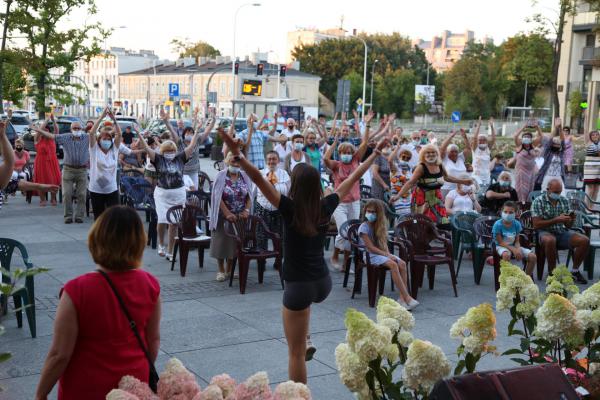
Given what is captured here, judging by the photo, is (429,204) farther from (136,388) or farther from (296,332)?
(136,388)

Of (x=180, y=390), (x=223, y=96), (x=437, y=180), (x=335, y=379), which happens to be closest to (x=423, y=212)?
(x=437, y=180)

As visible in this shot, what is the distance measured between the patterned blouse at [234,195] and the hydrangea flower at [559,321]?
241 inches

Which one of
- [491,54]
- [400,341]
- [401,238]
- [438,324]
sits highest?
[491,54]

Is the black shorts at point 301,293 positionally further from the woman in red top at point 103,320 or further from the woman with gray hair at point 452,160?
the woman with gray hair at point 452,160

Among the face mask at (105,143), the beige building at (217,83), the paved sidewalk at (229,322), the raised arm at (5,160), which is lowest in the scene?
the paved sidewalk at (229,322)

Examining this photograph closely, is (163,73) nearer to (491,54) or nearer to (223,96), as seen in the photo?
(223,96)

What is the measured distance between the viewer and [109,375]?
130 inches

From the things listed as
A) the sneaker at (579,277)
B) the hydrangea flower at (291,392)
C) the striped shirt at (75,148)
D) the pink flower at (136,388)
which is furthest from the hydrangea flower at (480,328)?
the striped shirt at (75,148)

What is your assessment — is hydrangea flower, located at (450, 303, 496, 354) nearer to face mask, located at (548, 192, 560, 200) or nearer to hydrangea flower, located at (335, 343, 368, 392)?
hydrangea flower, located at (335, 343, 368, 392)

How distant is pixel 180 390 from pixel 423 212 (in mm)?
7837

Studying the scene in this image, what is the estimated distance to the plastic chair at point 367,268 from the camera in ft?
28.0

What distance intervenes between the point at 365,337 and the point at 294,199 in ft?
6.29

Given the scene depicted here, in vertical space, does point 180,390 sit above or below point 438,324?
above

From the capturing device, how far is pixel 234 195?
31.4ft
